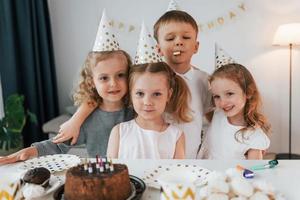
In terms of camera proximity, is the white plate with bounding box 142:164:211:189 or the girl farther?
the girl

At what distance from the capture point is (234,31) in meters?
3.59

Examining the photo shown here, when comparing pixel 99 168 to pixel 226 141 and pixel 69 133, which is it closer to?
pixel 69 133

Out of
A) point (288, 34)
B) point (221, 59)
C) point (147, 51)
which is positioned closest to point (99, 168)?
point (147, 51)

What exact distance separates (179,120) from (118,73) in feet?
1.00

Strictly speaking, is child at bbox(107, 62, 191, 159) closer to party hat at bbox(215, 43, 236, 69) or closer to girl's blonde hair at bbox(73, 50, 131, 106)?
girl's blonde hair at bbox(73, 50, 131, 106)

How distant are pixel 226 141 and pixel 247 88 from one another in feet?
0.75

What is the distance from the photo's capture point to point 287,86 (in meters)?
3.57

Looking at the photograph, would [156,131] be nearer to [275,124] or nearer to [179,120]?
[179,120]

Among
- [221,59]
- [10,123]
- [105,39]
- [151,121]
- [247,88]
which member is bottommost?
[10,123]

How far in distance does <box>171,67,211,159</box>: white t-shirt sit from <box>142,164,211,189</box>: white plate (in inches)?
14.6

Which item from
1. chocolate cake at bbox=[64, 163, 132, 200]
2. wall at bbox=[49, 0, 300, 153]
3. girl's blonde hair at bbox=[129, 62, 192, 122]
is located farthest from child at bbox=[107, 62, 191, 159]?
wall at bbox=[49, 0, 300, 153]

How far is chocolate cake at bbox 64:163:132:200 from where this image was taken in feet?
3.10

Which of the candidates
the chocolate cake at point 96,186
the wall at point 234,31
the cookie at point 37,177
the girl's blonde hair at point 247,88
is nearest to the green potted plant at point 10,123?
the wall at point 234,31

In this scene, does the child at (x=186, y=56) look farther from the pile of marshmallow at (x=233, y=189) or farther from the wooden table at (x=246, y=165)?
the pile of marshmallow at (x=233, y=189)
